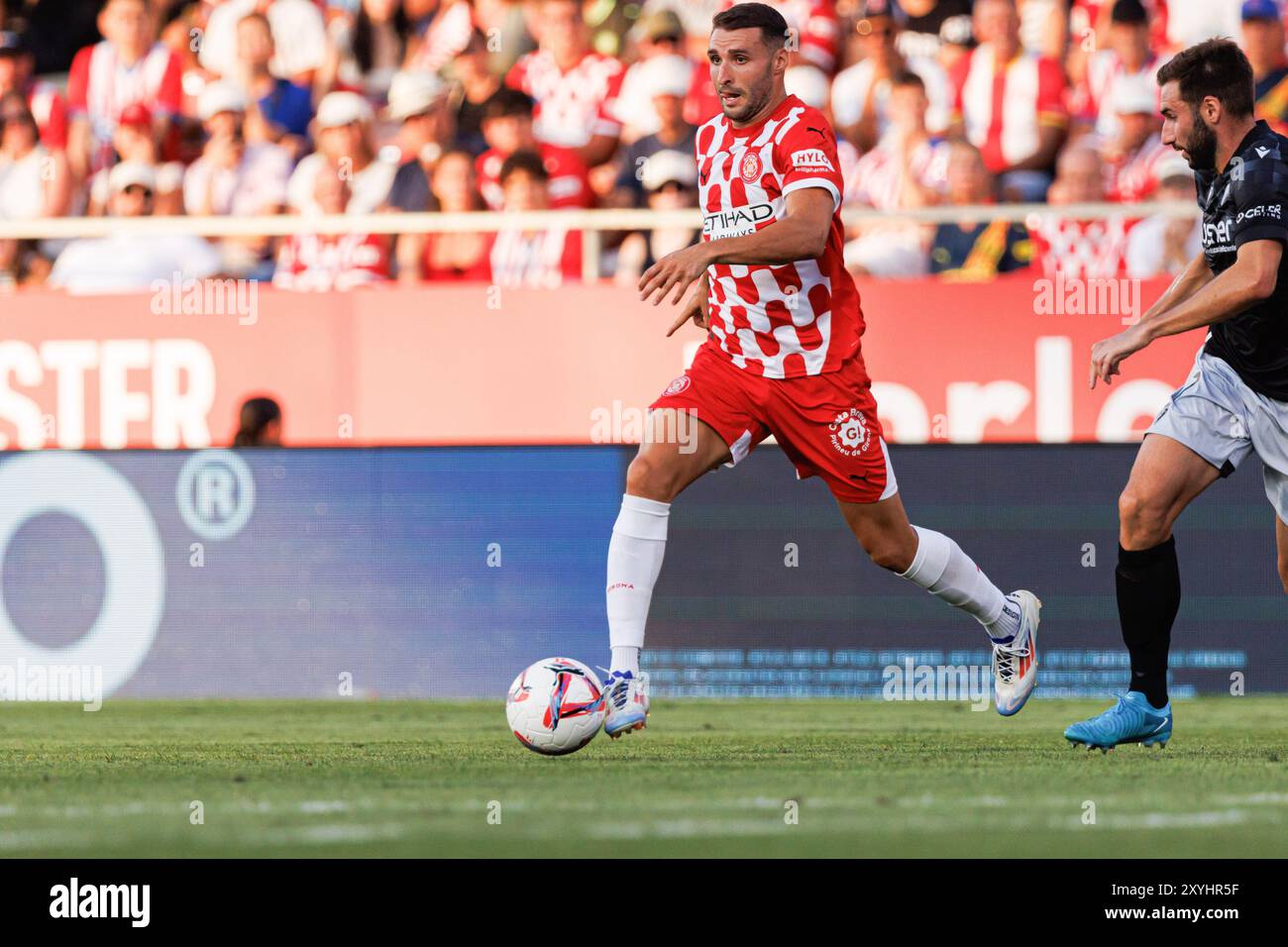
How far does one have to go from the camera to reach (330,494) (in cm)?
927

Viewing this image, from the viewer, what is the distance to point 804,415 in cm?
625

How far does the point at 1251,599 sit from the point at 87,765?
17.0 feet

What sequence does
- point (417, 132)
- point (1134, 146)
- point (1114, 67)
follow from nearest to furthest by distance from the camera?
point (1134, 146) → point (1114, 67) → point (417, 132)

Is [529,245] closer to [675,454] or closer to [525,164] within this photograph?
[525,164]

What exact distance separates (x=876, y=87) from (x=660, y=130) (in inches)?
52.0

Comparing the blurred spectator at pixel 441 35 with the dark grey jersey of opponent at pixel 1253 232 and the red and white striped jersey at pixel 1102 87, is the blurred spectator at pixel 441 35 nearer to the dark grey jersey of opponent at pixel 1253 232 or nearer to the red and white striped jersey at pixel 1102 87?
the red and white striped jersey at pixel 1102 87

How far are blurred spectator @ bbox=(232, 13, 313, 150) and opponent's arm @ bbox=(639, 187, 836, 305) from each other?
6825mm

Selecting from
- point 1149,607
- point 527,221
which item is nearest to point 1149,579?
point 1149,607

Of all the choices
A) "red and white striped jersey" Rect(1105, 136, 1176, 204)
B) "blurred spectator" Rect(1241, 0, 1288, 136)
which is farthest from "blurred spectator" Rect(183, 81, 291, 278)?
"blurred spectator" Rect(1241, 0, 1288, 136)

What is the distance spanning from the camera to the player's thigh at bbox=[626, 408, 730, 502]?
6.14 meters

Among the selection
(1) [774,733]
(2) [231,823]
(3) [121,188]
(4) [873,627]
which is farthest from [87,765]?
(3) [121,188]

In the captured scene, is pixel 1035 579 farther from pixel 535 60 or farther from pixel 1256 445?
pixel 535 60

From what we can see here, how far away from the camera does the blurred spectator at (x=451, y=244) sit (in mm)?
10805

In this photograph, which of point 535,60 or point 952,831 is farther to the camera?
point 535,60
